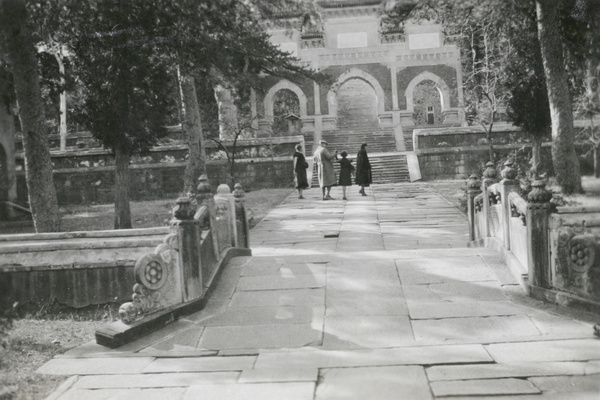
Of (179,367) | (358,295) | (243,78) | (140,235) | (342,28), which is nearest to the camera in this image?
(179,367)

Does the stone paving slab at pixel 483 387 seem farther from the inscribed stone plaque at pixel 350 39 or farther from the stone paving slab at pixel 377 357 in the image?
the inscribed stone plaque at pixel 350 39

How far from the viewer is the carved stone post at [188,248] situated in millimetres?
5691

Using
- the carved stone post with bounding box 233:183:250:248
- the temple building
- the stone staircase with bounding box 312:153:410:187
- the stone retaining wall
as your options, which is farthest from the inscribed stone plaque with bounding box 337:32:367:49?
the carved stone post with bounding box 233:183:250:248

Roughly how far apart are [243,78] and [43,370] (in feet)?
39.7

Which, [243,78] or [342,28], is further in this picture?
[342,28]

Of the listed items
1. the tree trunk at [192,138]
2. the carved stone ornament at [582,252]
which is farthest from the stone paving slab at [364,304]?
the tree trunk at [192,138]

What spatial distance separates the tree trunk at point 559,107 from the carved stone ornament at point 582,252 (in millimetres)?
8466

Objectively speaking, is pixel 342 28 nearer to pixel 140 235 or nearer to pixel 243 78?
pixel 243 78

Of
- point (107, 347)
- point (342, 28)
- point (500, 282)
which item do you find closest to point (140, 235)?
point (107, 347)

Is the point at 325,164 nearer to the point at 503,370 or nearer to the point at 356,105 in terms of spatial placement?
the point at 503,370

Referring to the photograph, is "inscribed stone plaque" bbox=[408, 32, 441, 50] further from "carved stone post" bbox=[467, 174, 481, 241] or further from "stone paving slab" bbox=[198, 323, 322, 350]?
"stone paving slab" bbox=[198, 323, 322, 350]

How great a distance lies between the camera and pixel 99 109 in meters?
13.1

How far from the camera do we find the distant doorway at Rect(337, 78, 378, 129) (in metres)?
36.8

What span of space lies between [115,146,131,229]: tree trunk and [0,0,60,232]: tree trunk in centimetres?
270
